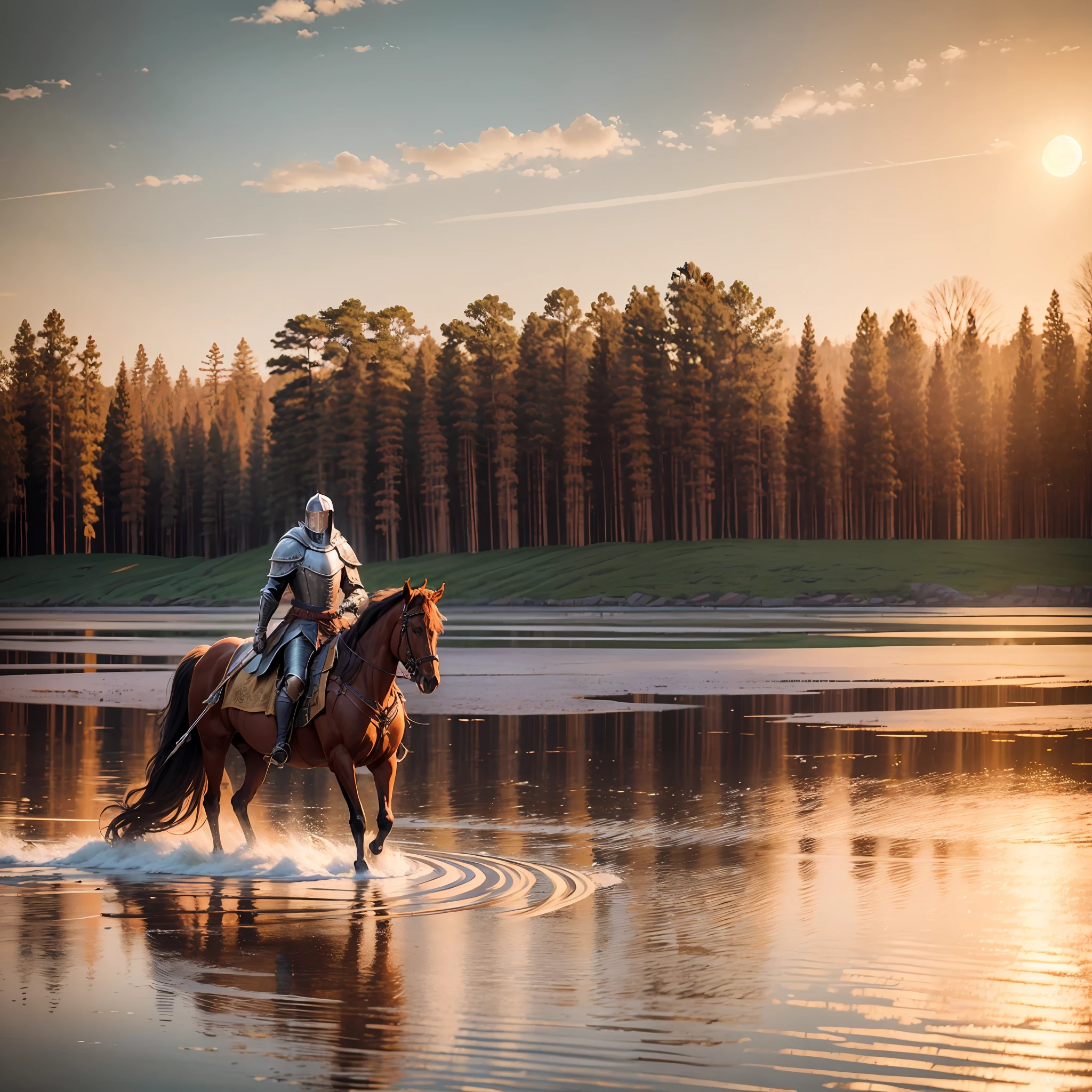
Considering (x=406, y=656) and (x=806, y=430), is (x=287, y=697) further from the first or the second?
(x=806, y=430)

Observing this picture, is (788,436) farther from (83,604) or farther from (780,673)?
(780,673)

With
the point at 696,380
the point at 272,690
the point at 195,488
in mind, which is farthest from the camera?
the point at 195,488

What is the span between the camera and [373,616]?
10531 millimetres

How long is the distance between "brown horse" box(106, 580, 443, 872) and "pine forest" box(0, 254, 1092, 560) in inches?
3113

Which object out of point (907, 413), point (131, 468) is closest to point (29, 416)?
point (131, 468)

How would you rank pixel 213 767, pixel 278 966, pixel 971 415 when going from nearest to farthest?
pixel 278 966
pixel 213 767
pixel 971 415

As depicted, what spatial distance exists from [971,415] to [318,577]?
9910cm

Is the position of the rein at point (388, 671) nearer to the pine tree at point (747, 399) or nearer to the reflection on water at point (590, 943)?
the reflection on water at point (590, 943)

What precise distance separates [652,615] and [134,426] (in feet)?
304

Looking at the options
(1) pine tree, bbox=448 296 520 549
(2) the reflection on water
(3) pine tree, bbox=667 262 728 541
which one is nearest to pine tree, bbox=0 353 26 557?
(1) pine tree, bbox=448 296 520 549

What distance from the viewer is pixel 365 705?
10.3m

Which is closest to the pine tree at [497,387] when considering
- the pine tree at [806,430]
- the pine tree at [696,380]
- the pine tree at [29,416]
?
the pine tree at [696,380]

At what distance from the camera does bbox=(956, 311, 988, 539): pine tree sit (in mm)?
102750

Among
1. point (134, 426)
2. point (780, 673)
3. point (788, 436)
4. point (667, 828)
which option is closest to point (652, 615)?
point (780, 673)
